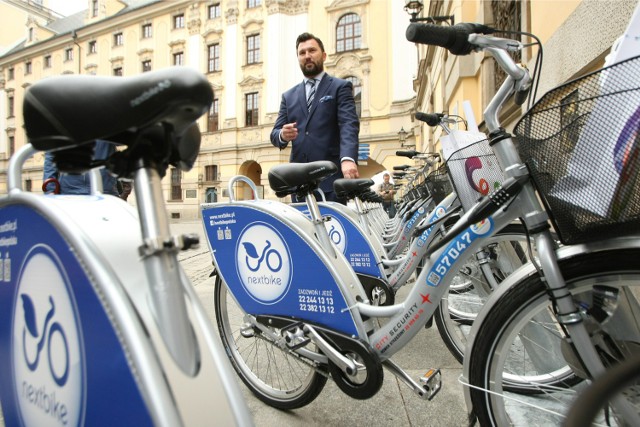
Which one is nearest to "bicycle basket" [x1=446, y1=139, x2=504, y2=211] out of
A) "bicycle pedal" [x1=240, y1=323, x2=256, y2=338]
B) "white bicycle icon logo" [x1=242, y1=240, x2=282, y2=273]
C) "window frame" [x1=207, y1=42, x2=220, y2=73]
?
"white bicycle icon logo" [x1=242, y1=240, x2=282, y2=273]

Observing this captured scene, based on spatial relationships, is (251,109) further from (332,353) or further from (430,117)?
(332,353)

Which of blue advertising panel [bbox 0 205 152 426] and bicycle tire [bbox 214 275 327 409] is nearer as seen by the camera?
blue advertising panel [bbox 0 205 152 426]

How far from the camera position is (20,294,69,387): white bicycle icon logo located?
801 millimetres

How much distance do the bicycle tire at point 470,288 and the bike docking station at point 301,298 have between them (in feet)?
1.72

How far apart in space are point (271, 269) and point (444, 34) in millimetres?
1158

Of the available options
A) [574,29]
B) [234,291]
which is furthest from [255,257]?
[574,29]

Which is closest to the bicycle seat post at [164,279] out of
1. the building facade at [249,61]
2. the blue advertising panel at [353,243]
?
the blue advertising panel at [353,243]

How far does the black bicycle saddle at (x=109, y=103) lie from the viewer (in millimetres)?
653

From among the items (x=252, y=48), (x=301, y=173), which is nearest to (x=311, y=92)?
(x=301, y=173)

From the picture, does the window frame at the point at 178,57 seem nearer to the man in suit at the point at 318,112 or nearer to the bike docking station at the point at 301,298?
the man in suit at the point at 318,112

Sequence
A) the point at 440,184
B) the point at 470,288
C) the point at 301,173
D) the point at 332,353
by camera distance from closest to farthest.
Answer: the point at 332,353 < the point at 301,173 < the point at 470,288 < the point at 440,184

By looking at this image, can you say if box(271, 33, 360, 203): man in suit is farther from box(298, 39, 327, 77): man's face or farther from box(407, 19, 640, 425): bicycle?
box(407, 19, 640, 425): bicycle

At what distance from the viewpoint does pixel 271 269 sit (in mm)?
1782

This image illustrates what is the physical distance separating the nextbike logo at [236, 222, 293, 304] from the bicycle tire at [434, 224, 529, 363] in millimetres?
814
